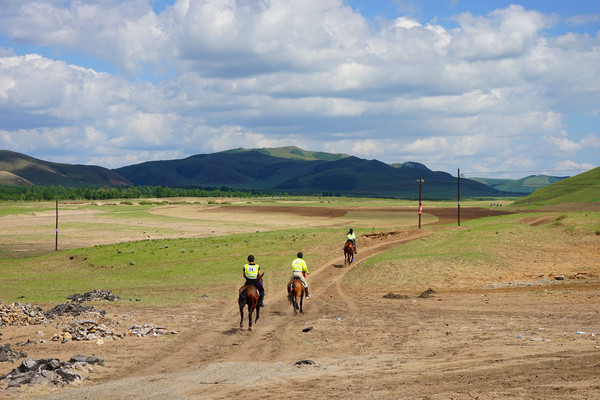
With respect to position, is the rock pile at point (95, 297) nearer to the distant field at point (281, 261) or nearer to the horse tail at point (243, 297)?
the distant field at point (281, 261)

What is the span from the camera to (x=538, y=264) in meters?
41.3

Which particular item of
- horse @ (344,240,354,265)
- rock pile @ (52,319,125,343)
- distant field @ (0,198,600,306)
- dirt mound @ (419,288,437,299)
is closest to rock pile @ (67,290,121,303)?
distant field @ (0,198,600,306)

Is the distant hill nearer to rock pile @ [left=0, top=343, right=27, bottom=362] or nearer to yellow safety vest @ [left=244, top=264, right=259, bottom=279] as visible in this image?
yellow safety vest @ [left=244, top=264, right=259, bottom=279]

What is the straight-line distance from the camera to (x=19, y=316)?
985 inches

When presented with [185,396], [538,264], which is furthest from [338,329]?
[538,264]

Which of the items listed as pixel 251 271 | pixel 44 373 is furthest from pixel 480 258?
pixel 44 373

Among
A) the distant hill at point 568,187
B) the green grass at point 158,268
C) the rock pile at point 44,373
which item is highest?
the distant hill at point 568,187

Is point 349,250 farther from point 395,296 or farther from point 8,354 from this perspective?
point 8,354

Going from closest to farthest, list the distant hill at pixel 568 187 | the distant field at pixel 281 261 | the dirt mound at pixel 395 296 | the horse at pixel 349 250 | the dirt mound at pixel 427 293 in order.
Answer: the dirt mound at pixel 427 293
the dirt mound at pixel 395 296
the distant field at pixel 281 261
the horse at pixel 349 250
the distant hill at pixel 568 187

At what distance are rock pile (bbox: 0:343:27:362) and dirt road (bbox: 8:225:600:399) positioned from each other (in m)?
1.73

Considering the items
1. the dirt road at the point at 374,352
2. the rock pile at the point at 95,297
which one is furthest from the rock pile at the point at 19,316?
the rock pile at the point at 95,297

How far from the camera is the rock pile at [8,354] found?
18766mm

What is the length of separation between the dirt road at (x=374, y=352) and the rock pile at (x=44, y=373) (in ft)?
1.83

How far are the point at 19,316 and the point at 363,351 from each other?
51.1ft
